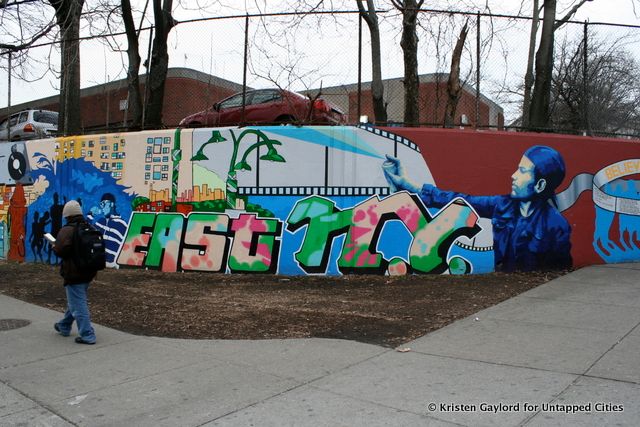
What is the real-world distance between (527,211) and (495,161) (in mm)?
1071

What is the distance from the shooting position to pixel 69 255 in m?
5.81

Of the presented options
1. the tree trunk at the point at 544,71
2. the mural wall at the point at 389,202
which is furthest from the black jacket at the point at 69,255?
the tree trunk at the point at 544,71

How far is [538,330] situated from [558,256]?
13.9 ft

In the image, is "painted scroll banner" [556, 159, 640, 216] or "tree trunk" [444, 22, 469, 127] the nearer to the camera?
"painted scroll banner" [556, 159, 640, 216]

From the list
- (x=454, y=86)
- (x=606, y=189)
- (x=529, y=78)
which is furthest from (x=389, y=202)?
(x=529, y=78)

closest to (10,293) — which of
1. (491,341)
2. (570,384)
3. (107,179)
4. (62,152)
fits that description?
(107,179)

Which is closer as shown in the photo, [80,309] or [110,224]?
[80,309]

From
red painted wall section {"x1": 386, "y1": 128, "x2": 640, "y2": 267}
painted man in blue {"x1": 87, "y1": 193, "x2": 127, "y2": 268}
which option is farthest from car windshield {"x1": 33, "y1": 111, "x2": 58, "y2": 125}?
red painted wall section {"x1": 386, "y1": 128, "x2": 640, "y2": 267}

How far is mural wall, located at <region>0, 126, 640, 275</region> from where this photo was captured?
31.6 ft

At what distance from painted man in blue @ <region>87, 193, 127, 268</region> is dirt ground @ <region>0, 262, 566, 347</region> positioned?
0.61 meters

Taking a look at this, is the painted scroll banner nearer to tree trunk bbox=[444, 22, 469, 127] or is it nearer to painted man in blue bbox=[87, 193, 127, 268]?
tree trunk bbox=[444, 22, 469, 127]

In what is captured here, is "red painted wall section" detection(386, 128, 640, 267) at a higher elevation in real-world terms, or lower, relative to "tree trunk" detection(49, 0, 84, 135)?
lower

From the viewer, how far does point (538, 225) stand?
9797 mm

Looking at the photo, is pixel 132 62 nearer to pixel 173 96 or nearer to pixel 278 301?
pixel 173 96
